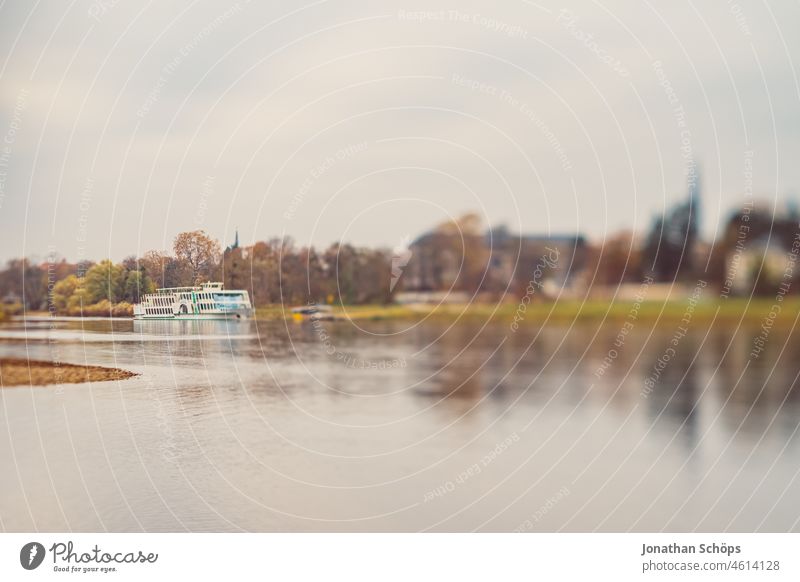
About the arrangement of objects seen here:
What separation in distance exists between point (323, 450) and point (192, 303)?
2225mm

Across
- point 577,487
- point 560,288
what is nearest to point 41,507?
point 577,487

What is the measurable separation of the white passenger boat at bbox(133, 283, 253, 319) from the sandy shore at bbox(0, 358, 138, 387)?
442 mm

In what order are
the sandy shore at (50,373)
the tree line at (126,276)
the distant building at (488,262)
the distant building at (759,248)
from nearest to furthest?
the tree line at (126,276) < the sandy shore at (50,373) < the distant building at (488,262) < the distant building at (759,248)

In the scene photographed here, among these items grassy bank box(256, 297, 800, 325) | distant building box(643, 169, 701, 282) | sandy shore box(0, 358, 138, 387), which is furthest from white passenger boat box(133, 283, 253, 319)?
distant building box(643, 169, 701, 282)

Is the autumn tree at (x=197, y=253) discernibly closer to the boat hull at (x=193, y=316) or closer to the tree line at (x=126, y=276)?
the tree line at (x=126, y=276)

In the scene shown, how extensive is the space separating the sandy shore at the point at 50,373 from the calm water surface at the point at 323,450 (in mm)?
53

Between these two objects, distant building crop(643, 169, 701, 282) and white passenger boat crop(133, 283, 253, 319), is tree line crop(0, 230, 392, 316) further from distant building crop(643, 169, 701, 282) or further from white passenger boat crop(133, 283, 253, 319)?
distant building crop(643, 169, 701, 282)

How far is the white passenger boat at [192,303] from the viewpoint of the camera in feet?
13.3

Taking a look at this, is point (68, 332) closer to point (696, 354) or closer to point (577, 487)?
point (577, 487)

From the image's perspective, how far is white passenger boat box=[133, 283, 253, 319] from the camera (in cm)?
404

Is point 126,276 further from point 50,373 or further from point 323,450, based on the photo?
point 323,450

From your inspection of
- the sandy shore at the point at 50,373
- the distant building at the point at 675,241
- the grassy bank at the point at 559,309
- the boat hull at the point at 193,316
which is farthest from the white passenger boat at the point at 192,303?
the distant building at the point at 675,241

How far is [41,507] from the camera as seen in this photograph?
4168 mm

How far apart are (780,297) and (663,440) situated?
1940mm
